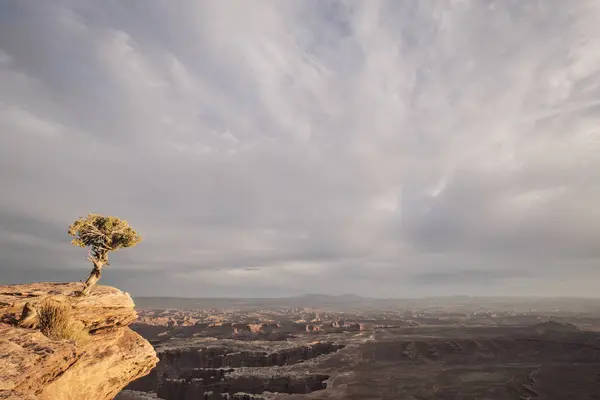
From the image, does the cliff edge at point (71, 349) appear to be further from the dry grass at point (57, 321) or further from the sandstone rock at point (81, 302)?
the dry grass at point (57, 321)

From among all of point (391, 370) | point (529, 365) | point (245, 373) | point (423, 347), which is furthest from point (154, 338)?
point (529, 365)

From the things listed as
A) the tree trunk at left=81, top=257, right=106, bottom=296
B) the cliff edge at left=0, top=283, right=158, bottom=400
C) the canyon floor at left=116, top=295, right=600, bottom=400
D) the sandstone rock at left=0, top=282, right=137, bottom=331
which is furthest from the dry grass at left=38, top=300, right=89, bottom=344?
the canyon floor at left=116, top=295, right=600, bottom=400

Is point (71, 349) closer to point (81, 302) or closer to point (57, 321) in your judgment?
point (57, 321)

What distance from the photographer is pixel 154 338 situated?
110 metres

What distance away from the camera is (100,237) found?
2191 cm

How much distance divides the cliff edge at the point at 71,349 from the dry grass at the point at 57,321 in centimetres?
22

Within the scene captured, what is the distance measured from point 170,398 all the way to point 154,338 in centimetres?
6016

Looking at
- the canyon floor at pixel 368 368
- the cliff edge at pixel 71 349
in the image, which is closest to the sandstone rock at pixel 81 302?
the cliff edge at pixel 71 349

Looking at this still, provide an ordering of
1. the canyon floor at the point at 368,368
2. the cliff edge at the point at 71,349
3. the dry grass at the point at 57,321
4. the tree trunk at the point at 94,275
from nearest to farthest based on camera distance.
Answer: the cliff edge at the point at 71,349, the dry grass at the point at 57,321, the tree trunk at the point at 94,275, the canyon floor at the point at 368,368

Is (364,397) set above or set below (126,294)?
below

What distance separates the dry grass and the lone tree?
9.03 feet

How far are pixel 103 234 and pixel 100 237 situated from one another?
71 cm

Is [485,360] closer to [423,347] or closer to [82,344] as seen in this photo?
[423,347]

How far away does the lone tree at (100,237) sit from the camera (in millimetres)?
20719
